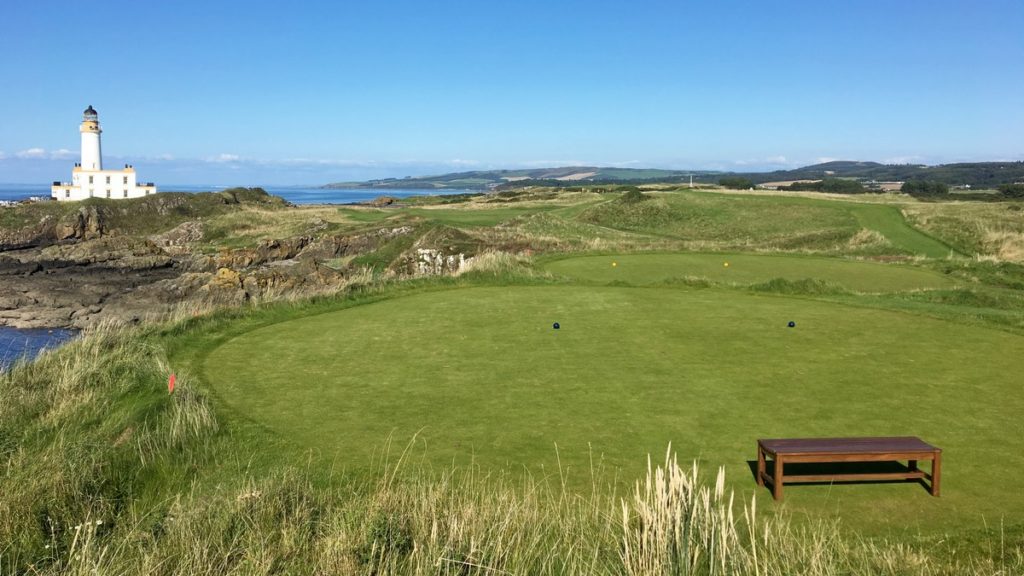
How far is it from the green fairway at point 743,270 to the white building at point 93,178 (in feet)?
212

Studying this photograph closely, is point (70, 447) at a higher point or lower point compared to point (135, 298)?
higher

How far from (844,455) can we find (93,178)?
80.6m

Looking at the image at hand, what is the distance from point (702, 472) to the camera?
6023 mm

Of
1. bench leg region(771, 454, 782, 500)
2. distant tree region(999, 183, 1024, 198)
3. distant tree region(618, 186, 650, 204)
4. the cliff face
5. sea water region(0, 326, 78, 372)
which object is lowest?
sea water region(0, 326, 78, 372)

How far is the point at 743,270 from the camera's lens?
20641mm

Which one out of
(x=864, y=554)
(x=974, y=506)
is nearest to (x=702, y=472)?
(x=864, y=554)

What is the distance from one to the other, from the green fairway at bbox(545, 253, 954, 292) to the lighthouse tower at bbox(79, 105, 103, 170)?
69145mm

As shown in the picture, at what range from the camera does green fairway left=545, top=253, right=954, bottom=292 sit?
18484mm

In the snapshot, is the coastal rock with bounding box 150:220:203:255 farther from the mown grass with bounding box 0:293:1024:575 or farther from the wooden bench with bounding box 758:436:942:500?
the wooden bench with bounding box 758:436:942:500

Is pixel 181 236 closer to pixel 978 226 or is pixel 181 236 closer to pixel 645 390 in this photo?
pixel 645 390

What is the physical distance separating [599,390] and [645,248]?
17.6 metres

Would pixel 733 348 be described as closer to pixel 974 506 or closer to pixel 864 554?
pixel 974 506

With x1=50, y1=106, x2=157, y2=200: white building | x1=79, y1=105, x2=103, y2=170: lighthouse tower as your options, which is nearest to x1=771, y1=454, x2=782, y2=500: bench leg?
x1=50, y1=106, x2=157, y2=200: white building

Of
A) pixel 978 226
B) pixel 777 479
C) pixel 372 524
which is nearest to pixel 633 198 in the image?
pixel 978 226
